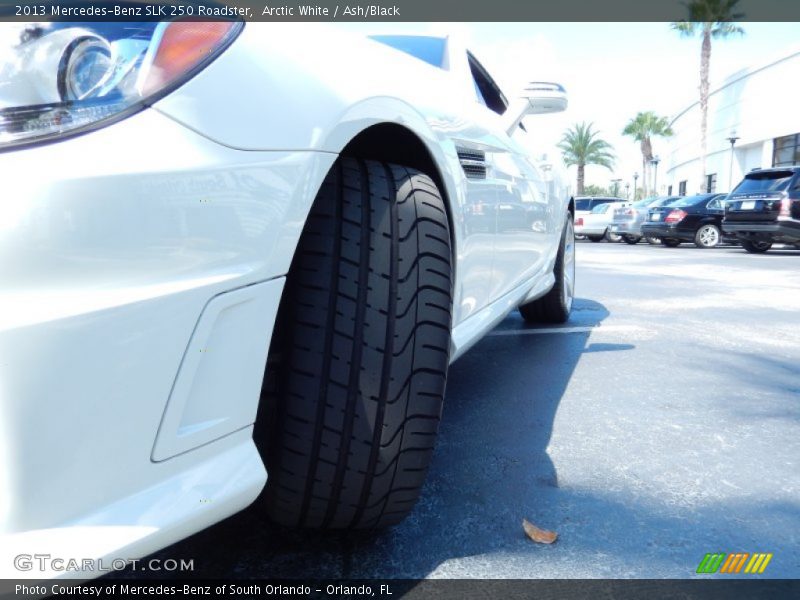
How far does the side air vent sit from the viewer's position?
1792 millimetres

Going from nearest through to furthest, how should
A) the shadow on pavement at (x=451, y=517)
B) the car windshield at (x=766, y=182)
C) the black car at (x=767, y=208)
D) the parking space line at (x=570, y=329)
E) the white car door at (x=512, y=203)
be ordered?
the shadow on pavement at (x=451, y=517), the white car door at (x=512, y=203), the parking space line at (x=570, y=329), the black car at (x=767, y=208), the car windshield at (x=766, y=182)

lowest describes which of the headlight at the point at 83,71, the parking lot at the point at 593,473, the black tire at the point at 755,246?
the black tire at the point at 755,246

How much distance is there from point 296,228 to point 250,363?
0.78 ft

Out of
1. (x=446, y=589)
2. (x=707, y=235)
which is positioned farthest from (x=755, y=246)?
(x=446, y=589)

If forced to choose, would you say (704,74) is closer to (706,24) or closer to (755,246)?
(706,24)

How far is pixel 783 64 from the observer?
24.8 m

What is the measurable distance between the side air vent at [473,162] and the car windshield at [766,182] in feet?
36.2

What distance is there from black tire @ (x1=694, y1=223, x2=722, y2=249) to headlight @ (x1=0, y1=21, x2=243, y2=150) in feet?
48.5

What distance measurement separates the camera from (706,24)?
28.1 metres

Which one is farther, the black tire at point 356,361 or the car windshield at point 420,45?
the car windshield at point 420,45

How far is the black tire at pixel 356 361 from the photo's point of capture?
1.22 m

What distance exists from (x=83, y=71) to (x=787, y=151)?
28.9 m
